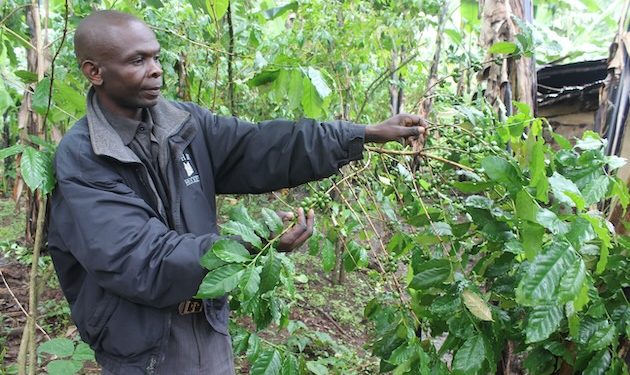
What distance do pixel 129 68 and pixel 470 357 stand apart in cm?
126

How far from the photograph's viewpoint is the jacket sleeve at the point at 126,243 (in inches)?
53.5

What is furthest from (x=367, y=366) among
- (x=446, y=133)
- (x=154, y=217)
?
(x=154, y=217)

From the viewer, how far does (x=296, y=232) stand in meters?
1.36

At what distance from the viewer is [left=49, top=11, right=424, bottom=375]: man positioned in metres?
1.39

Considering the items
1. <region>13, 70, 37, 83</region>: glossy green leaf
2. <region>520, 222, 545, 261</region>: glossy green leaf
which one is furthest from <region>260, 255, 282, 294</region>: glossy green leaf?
<region>13, 70, 37, 83</region>: glossy green leaf

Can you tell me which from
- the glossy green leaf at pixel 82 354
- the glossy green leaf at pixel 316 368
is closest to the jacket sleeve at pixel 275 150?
the glossy green leaf at pixel 82 354

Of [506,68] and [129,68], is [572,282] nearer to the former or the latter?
[129,68]

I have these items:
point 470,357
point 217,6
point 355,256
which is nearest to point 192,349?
point 355,256

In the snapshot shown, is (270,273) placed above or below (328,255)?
above

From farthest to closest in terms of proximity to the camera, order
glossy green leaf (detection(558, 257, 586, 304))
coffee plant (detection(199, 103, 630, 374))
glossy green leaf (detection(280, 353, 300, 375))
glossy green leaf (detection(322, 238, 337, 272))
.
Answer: glossy green leaf (detection(322, 238, 337, 272))
glossy green leaf (detection(280, 353, 300, 375))
coffee plant (detection(199, 103, 630, 374))
glossy green leaf (detection(558, 257, 586, 304))

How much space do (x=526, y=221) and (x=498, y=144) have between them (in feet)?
1.74

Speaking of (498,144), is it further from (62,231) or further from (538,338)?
(62,231)

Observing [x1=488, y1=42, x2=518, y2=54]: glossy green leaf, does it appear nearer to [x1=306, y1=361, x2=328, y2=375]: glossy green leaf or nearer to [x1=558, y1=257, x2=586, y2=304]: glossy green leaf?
[x1=558, y1=257, x2=586, y2=304]: glossy green leaf

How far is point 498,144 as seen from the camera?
1.73m
